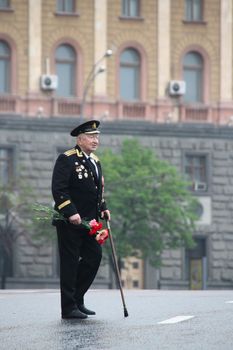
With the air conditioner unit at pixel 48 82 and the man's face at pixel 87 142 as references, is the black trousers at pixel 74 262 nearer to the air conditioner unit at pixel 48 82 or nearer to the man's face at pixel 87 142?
the man's face at pixel 87 142

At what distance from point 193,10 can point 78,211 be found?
47899mm

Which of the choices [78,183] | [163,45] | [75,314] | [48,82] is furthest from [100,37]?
[75,314]

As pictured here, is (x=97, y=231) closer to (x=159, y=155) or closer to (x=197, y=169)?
(x=159, y=155)

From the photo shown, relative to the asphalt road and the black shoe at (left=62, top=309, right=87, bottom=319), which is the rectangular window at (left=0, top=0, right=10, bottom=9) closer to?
the asphalt road

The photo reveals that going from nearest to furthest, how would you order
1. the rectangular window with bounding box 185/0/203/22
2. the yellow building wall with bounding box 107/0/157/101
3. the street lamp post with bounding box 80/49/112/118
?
the street lamp post with bounding box 80/49/112/118
the yellow building wall with bounding box 107/0/157/101
the rectangular window with bounding box 185/0/203/22

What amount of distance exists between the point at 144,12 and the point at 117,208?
34.8 ft

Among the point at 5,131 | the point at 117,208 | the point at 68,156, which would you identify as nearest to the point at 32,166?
the point at 5,131

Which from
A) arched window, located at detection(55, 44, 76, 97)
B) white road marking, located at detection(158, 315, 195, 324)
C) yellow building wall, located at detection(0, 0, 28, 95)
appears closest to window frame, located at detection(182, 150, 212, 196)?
arched window, located at detection(55, 44, 76, 97)

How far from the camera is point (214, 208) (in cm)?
6381

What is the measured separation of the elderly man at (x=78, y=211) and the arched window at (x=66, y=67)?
148 feet

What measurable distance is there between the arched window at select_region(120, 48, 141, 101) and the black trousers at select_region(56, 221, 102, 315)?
46.1 meters

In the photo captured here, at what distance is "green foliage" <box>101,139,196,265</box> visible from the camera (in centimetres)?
5700

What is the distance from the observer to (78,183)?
18.4 m

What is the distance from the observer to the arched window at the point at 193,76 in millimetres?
65000
